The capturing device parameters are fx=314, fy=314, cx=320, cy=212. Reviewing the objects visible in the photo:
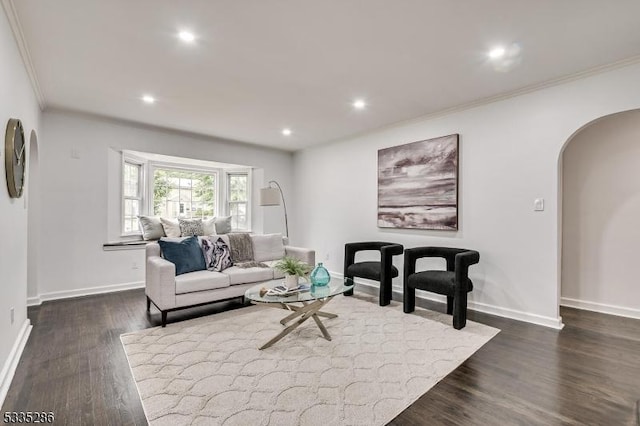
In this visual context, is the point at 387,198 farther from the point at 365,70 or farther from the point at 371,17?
the point at 371,17

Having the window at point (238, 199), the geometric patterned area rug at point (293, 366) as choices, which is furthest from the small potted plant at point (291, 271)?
the window at point (238, 199)

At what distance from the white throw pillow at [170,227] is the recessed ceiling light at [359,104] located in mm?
3277

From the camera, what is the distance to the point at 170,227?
16.2ft

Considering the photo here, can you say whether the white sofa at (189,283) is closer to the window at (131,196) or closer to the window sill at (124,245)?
the window sill at (124,245)

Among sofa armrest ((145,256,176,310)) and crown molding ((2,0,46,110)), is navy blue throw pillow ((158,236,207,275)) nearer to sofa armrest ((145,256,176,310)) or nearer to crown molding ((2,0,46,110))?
sofa armrest ((145,256,176,310))

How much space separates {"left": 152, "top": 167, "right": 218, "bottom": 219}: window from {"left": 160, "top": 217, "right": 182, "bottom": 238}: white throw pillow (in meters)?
0.57

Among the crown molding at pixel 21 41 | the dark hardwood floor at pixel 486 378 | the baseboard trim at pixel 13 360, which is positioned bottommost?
the dark hardwood floor at pixel 486 378

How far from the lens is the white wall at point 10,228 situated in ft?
6.86

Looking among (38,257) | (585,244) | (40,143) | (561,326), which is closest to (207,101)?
(40,143)

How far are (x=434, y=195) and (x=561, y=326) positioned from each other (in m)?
1.93

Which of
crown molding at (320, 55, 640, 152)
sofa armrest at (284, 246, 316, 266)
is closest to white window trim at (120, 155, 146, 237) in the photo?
sofa armrest at (284, 246, 316, 266)

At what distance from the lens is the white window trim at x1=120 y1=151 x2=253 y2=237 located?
4.85 m

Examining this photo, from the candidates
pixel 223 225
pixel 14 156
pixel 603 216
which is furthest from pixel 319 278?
pixel 603 216

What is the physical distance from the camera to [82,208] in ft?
14.3
